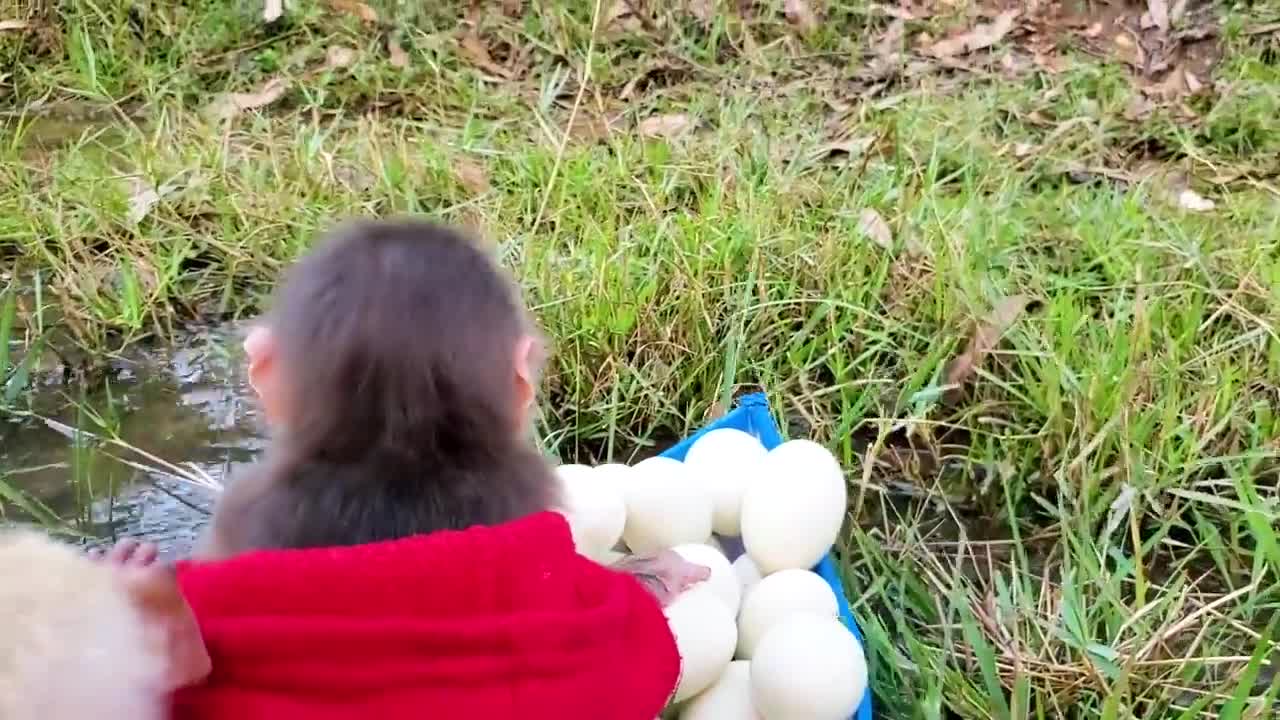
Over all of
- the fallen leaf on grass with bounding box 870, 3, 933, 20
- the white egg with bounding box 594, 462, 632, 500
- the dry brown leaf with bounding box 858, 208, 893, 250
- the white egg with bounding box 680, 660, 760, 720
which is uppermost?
the white egg with bounding box 594, 462, 632, 500

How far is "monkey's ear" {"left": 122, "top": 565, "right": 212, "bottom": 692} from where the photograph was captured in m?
0.84

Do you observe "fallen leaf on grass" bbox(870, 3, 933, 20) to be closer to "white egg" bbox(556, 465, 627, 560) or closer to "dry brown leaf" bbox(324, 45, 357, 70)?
"dry brown leaf" bbox(324, 45, 357, 70)

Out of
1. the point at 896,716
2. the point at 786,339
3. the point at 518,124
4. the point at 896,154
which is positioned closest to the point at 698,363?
the point at 786,339

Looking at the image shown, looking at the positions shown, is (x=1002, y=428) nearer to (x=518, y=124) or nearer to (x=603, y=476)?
(x=603, y=476)

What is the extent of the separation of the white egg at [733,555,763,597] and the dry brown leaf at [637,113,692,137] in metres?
1.31

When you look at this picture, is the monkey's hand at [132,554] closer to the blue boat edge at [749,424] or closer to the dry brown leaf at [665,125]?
the blue boat edge at [749,424]

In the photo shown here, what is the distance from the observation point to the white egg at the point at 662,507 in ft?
5.12

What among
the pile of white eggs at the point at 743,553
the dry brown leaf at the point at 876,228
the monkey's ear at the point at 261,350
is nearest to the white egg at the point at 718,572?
the pile of white eggs at the point at 743,553

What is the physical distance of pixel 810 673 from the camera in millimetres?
1299

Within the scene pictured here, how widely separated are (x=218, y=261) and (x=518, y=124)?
0.81 metres

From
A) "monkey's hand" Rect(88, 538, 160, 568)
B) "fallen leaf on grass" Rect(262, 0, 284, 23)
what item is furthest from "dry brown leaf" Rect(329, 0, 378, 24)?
"monkey's hand" Rect(88, 538, 160, 568)

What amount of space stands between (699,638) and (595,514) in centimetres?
21

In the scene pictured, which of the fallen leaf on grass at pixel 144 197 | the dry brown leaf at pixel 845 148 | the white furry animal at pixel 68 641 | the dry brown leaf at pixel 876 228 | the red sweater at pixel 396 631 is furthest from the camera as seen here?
the dry brown leaf at pixel 845 148

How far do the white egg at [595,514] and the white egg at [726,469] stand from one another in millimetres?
150
